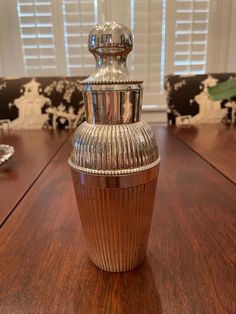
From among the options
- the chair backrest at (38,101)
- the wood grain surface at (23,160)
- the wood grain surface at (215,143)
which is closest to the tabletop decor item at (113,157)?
the wood grain surface at (23,160)

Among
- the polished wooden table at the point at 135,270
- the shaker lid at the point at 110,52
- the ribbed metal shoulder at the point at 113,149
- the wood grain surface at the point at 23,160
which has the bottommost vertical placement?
the wood grain surface at the point at 23,160

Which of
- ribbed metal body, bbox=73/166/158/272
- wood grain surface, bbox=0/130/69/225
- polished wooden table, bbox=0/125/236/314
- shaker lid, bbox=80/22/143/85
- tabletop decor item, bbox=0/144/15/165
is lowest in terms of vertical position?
wood grain surface, bbox=0/130/69/225

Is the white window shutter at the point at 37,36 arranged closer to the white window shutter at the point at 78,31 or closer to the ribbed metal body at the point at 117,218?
the white window shutter at the point at 78,31

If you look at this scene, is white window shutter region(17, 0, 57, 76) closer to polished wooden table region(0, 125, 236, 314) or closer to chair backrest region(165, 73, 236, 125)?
chair backrest region(165, 73, 236, 125)

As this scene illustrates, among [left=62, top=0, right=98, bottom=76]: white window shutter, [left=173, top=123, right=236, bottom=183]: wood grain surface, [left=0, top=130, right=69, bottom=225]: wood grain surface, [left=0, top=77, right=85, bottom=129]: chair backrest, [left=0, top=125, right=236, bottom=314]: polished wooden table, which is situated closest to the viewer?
[left=0, top=125, right=236, bottom=314]: polished wooden table

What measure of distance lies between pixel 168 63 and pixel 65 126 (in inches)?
41.5

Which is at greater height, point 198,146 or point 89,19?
point 89,19

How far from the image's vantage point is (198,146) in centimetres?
86

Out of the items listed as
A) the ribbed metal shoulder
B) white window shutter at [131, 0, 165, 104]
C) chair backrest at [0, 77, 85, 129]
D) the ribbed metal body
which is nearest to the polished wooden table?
the ribbed metal body

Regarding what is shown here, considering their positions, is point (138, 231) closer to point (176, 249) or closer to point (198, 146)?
point (176, 249)

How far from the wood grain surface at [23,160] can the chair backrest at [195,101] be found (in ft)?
1.94

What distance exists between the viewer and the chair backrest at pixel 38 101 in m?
1.30

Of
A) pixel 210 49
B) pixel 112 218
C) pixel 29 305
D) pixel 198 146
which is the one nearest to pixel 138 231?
pixel 112 218

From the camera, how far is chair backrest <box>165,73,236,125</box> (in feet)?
4.33
